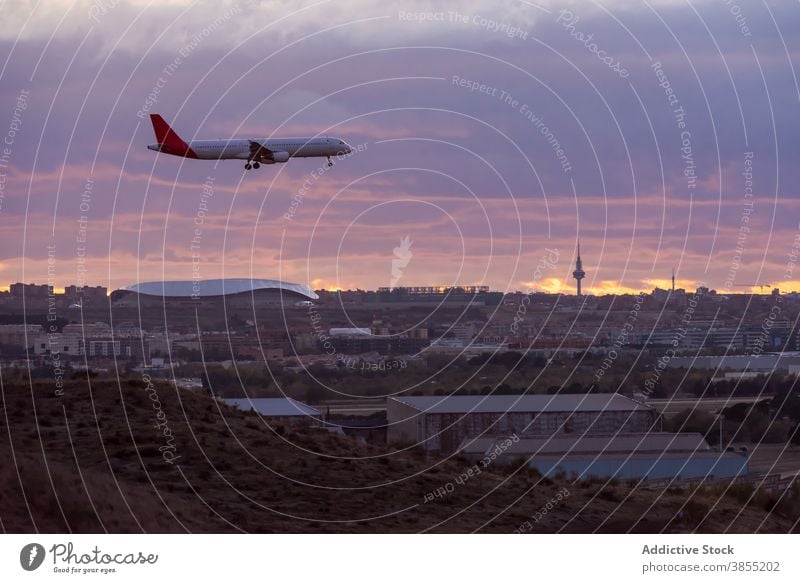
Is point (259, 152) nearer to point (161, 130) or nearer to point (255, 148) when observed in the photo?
point (255, 148)

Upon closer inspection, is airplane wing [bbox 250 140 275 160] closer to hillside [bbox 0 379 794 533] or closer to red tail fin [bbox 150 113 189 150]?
red tail fin [bbox 150 113 189 150]

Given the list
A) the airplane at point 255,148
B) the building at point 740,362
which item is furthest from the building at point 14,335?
the building at point 740,362

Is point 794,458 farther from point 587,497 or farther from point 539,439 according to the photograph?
point 587,497

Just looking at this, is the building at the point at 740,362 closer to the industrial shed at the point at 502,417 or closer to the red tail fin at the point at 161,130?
the industrial shed at the point at 502,417

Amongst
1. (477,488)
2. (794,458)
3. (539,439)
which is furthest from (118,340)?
(477,488)

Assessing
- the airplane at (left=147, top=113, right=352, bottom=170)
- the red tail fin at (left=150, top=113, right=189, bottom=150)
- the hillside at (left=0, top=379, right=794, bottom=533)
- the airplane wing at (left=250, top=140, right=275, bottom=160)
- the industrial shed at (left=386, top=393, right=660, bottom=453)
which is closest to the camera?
the hillside at (left=0, top=379, right=794, bottom=533)

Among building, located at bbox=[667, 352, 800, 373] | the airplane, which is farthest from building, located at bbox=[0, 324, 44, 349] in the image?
building, located at bbox=[667, 352, 800, 373]

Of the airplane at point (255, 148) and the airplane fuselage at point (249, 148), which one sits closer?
the airplane at point (255, 148)
